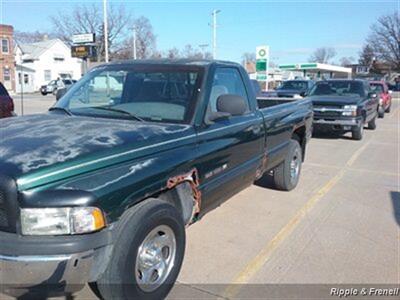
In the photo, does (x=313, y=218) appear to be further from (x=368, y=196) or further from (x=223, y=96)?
(x=223, y=96)

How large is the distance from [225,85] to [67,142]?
2192mm

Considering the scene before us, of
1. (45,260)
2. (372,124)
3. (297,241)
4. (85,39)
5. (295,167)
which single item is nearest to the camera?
(45,260)

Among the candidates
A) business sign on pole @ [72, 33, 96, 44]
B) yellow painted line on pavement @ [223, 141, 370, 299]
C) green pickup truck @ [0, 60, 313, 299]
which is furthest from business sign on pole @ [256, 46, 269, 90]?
business sign on pole @ [72, 33, 96, 44]

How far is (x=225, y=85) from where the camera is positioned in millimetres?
4719

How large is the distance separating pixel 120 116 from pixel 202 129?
2.53 feet

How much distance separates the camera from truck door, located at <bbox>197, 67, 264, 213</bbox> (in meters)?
3.96

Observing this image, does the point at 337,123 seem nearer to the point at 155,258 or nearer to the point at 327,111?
the point at 327,111

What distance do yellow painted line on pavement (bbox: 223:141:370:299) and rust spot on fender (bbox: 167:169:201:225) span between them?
2.28ft

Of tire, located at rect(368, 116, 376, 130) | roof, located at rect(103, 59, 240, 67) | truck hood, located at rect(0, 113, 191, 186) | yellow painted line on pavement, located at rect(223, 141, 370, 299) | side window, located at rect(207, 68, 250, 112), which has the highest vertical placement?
roof, located at rect(103, 59, 240, 67)

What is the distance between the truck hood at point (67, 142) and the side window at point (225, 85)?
0.67 metres

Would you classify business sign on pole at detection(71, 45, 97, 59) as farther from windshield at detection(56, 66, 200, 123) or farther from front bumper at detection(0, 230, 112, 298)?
front bumper at detection(0, 230, 112, 298)

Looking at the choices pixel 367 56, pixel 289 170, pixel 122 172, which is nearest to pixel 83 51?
pixel 289 170

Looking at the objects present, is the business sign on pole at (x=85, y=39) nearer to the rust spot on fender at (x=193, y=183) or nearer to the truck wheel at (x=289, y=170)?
the truck wheel at (x=289, y=170)

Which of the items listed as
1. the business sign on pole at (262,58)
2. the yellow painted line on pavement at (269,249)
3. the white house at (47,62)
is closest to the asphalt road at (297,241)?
the yellow painted line on pavement at (269,249)
